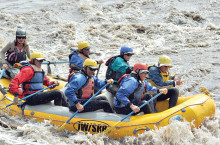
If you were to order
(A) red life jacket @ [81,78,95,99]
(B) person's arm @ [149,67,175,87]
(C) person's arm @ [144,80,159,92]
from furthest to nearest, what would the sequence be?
(B) person's arm @ [149,67,175,87] < (C) person's arm @ [144,80,159,92] < (A) red life jacket @ [81,78,95,99]

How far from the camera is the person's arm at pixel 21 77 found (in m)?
5.51

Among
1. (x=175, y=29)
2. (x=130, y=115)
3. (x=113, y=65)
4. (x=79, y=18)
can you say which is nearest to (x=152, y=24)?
(x=175, y=29)

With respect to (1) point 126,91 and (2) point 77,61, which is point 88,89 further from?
(2) point 77,61

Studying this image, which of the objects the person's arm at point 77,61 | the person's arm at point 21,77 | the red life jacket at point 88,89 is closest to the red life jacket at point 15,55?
the person's arm at point 77,61

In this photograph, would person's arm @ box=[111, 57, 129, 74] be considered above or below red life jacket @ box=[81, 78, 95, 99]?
above

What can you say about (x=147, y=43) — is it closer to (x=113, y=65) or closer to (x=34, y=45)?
(x=34, y=45)

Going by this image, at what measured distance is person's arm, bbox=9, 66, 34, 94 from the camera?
5.51 m

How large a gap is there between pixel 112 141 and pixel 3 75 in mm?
3314

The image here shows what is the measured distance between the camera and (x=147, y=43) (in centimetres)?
1444

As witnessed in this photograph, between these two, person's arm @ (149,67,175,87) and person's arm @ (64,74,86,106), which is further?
person's arm @ (149,67,175,87)

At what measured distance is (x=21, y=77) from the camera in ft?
18.5

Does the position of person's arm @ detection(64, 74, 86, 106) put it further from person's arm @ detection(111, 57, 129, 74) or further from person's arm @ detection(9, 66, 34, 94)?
person's arm @ detection(111, 57, 129, 74)

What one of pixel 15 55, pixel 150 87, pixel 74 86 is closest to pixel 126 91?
pixel 150 87

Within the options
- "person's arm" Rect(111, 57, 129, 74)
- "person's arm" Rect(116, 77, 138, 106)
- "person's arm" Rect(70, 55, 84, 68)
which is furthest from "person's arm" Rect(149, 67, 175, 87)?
"person's arm" Rect(70, 55, 84, 68)
